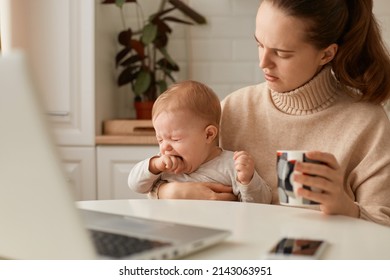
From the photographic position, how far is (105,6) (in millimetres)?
2771

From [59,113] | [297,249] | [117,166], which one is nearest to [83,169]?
[117,166]

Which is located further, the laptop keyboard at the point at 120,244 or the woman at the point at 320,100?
the woman at the point at 320,100

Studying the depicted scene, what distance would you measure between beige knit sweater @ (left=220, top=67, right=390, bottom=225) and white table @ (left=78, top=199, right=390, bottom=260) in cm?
31

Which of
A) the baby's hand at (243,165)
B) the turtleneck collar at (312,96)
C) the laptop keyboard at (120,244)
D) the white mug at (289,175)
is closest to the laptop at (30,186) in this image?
the laptop keyboard at (120,244)

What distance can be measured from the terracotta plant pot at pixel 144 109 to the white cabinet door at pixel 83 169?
0.31m

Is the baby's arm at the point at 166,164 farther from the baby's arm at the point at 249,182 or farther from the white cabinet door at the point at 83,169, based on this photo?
the white cabinet door at the point at 83,169

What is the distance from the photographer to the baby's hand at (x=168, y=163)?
136cm

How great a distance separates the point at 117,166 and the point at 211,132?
1162 mm

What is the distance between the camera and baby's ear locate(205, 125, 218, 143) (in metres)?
1.43

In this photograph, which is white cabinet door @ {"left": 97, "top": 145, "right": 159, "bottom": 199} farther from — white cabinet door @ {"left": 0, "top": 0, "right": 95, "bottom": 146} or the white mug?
the white mug

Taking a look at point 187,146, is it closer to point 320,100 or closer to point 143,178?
point 143,178

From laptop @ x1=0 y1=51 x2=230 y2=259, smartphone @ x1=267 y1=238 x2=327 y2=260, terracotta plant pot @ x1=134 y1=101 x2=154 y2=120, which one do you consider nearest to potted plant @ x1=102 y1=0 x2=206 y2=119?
terracotta plant pot @ x1=134 y1=101 x2=154 y2=120

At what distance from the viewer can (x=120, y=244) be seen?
669mm
